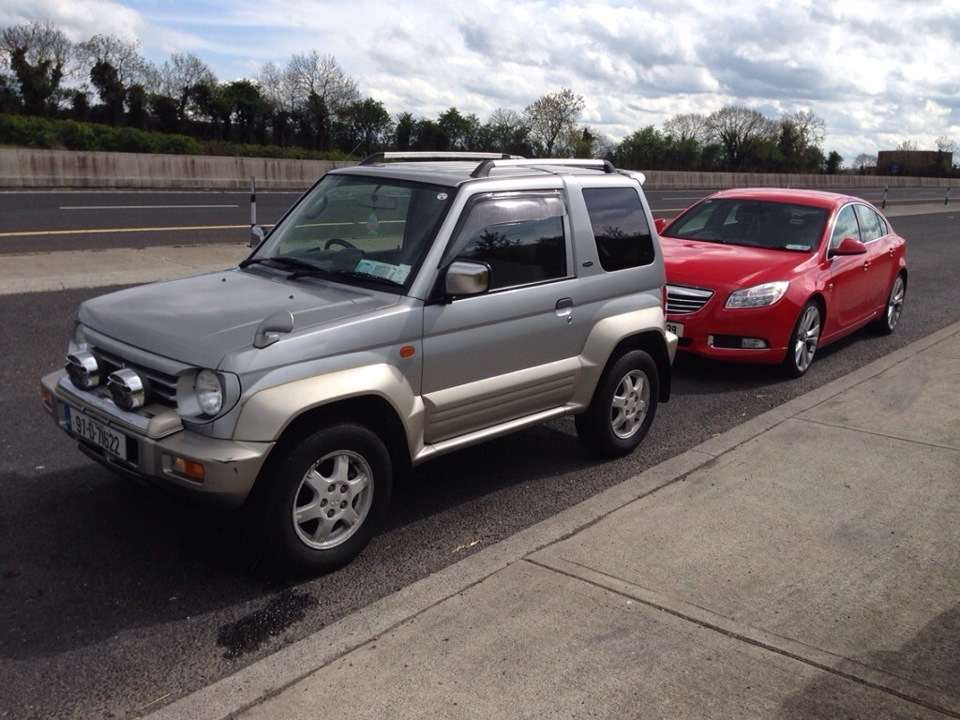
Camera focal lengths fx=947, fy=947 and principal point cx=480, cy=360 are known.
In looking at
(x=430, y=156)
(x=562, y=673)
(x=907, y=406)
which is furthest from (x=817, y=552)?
(x=430, y=156)

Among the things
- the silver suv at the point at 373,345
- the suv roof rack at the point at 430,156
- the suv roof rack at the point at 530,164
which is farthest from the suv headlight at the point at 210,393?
the suv roof rack at the point at 430,156

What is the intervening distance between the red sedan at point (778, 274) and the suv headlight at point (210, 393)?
5.12 meters

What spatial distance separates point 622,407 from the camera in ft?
19.5

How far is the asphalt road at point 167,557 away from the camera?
3516 millimetres

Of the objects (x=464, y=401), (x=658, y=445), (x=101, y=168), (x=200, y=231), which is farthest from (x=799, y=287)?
(x=101, y=168)

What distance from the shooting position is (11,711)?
323 cm

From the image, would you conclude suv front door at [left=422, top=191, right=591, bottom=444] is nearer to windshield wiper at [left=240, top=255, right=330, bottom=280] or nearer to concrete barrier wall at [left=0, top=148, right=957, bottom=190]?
windshield wiper at [left=240, top=255, right=330, bottom=280]

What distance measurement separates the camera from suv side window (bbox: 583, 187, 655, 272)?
568 centimetres

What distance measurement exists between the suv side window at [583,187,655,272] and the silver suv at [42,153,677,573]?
1 centimetres

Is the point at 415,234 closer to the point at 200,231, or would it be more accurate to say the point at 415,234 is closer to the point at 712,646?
the point at 712,646

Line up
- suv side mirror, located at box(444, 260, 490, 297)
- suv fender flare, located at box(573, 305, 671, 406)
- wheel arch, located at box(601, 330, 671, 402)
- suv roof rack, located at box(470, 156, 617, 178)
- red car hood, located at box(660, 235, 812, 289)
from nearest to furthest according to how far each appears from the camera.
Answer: suv side mirror, located at box(444, 260, 490, 297)
suv roof rack, located at box(470, 156, 617, 178)
suv fender flare, located at box(573, 305, 671, 406)
wheel arch, located at box(601, 330, 671, 402)
red car hood, located at box(660, 235, 812, 289)

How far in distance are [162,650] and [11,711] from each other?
1.87 feet

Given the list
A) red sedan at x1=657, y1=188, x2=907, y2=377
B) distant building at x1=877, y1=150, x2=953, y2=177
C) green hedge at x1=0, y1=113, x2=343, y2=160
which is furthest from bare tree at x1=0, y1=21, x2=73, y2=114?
distant building at x1=877, y1=150, x2=953, y2=177

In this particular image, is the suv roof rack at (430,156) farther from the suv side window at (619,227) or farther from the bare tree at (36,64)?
the bare tree at (36,64)
